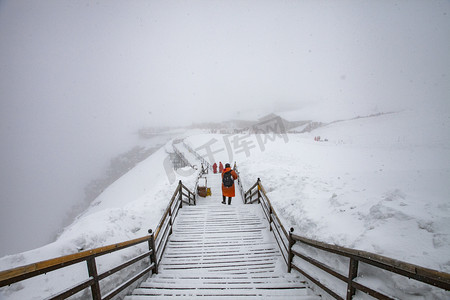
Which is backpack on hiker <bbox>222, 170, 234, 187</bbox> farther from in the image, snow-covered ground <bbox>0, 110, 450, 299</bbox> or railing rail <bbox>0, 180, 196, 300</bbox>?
railing rail <bbox>0, 180, 196, 300</bbox>

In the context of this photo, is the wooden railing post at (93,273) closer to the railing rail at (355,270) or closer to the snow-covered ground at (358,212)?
the snow-covered ground at (358,212)

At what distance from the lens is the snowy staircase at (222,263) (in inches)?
143

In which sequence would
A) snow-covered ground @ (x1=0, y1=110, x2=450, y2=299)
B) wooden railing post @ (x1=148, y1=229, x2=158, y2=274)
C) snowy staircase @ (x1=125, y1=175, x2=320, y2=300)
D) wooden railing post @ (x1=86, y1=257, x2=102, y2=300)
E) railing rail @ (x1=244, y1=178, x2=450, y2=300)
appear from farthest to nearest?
wooden railing post @ (x1=148, y1=229, x2=158, y2=274), snowy staircase @ (x1=125, y1=175, x2=320, y2=300), snow-covered ground @ (x1=0, y1=110, x2=450, y2=299), wooden railing post @ (x1=86, y1=257, x2=102, y2=300), railing rail @ (x1=244, y1=178, x2=450, y2=300)

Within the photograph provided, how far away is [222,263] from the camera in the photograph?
4.65m

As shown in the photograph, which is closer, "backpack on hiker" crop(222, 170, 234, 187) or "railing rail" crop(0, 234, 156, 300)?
"railing rail" crop(0, 234, 156, 300)

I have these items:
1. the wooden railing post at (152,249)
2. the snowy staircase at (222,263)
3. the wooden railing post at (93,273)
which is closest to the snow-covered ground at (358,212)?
the wooden railing post at (93,273)

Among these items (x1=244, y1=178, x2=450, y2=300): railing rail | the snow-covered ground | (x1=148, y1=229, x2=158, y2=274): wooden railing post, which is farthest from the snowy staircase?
the snow-covered ground

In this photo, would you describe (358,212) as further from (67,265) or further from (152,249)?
(67,265)

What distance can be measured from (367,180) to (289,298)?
7705 mm

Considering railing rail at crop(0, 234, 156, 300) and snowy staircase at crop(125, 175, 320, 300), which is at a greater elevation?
railing rail at crop(0, 234, 156, 300)

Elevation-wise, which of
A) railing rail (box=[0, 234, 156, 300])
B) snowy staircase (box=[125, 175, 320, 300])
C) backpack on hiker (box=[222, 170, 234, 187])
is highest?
railing rail (box=[0, 234, 156, 300])

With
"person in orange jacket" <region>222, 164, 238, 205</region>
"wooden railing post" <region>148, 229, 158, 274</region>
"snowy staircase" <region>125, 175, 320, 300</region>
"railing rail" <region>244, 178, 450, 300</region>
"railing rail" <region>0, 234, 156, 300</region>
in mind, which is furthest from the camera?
"person in orange jacket" <region>222, 164, 238, 205</region>

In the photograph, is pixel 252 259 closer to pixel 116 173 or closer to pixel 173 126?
pixel 116 173

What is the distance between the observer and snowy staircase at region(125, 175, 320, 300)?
363 centimetres
